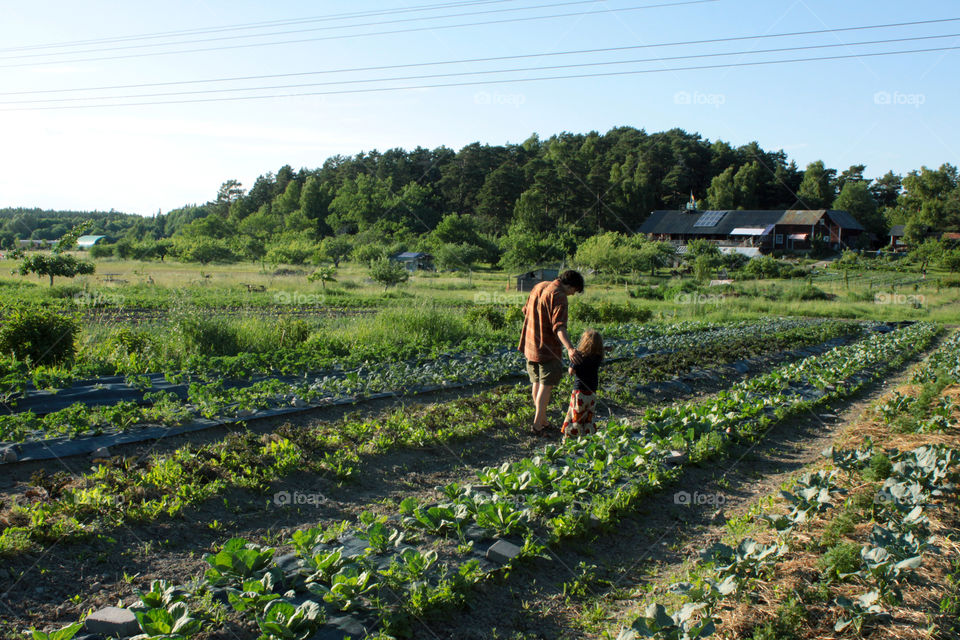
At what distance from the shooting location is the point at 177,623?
2.52 metres

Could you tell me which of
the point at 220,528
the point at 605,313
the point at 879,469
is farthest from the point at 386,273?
the point at 879,469

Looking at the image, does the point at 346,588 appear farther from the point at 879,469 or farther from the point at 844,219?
the point at 844,219

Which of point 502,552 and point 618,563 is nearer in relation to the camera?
point 502,552

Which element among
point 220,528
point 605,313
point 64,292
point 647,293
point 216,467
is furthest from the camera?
point 647,293

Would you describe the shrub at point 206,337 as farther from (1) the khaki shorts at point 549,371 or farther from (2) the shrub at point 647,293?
(2) the shrub at point 647,293

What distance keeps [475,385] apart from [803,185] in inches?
3416

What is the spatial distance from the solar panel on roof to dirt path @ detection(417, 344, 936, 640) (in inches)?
2512

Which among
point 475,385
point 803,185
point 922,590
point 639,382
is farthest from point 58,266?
point 803,185

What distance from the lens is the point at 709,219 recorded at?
217ft

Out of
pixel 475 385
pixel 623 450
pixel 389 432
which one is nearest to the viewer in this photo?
pixel 623 450

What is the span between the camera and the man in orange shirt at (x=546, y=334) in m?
6.05

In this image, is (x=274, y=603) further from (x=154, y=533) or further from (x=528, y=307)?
(x=528, y=307)

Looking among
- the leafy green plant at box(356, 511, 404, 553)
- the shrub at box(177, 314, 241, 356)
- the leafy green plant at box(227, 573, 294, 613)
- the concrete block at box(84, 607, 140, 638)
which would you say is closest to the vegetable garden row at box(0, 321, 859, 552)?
the concrete block at box(84, 607, 140, 638)

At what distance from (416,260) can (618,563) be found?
47.2 meters
